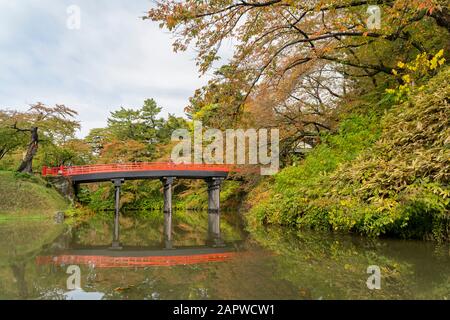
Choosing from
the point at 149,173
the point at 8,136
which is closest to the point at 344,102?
the point at 149,173

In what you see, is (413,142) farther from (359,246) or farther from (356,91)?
(356,91)

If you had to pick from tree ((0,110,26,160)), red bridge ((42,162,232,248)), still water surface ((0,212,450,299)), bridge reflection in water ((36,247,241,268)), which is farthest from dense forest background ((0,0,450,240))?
tree ((0,110,26,160))

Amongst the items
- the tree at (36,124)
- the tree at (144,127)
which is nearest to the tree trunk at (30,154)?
the tree at (36,124)

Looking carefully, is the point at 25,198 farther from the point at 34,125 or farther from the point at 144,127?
the point at 144,127

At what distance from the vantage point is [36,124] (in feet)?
65.0

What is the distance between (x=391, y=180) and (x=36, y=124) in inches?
752

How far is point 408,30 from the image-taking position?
350 inches

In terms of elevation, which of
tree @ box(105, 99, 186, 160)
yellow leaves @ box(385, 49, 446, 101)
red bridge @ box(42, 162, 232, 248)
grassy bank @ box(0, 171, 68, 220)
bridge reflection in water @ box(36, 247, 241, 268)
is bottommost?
bridge reflection in water @ box(36, 247, 241, 268)

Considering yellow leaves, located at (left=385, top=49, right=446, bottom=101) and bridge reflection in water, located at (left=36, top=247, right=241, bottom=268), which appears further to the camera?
yellow leaves, located at (left=385, top=49, right=446, bottom=101)

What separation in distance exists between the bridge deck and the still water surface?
14.8 meters

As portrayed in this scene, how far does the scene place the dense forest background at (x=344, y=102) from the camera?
5.79 metres

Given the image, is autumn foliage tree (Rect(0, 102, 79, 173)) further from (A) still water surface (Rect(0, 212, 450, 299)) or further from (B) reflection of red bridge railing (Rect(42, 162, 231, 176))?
(A) still water surface (Rect(0, 212, 450, 299))

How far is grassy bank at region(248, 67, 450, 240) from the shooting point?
572cm
